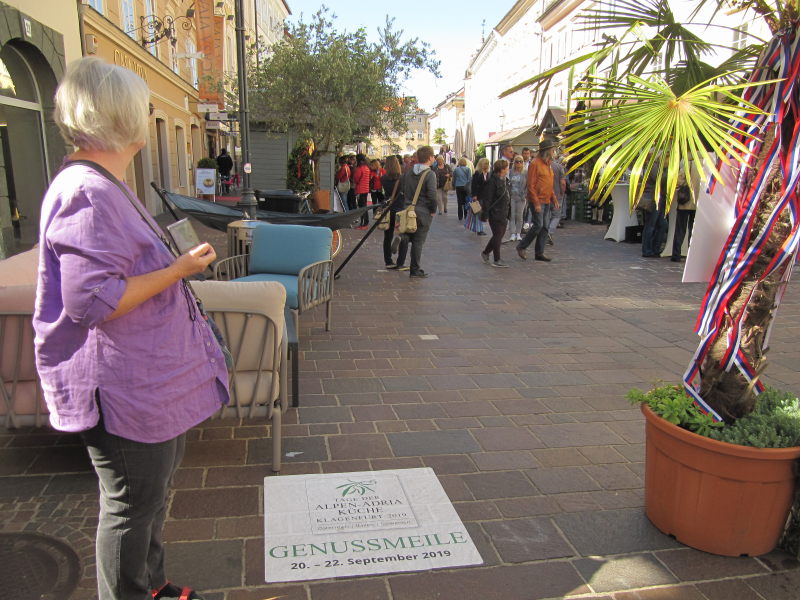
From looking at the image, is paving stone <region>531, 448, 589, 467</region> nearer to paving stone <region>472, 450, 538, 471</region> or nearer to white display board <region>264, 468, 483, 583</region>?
paving stone <region>472, 450, 538, 471</region>

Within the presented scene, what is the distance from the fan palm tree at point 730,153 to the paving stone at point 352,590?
57.8 inches

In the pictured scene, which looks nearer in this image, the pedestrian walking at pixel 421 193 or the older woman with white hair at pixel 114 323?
the older woman with white hair at pixel 114 323

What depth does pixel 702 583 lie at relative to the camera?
7.52 ft

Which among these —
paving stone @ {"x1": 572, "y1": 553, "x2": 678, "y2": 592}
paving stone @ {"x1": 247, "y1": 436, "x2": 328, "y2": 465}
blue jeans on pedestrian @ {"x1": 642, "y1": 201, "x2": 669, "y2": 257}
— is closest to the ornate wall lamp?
blue jeans on pedestrian @ {"x1": 642, "y1": 201, "x2": 669, "y2": 257}

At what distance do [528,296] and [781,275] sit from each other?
522 cm

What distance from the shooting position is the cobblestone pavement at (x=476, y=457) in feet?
7.54

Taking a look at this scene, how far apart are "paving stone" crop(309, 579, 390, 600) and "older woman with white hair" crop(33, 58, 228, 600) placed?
26.1 inches

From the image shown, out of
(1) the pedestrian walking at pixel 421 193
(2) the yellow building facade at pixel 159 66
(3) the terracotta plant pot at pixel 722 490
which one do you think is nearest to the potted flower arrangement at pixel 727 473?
(3) the terracotta plant pot at pixel 722 490

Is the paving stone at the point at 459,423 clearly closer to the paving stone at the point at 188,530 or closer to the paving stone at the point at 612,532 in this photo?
the paving stone at the point at 612,532

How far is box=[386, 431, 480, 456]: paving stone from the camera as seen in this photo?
10.9 ft

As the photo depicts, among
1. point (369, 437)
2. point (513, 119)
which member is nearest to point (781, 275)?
point (369, 437)

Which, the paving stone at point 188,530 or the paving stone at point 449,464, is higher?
the paving stone at point 188,530

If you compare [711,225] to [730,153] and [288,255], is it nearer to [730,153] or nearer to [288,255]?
[730,153]

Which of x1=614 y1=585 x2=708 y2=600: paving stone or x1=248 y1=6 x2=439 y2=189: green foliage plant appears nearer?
x1=614 y1=585 x2=708 y2=600: paving stone
